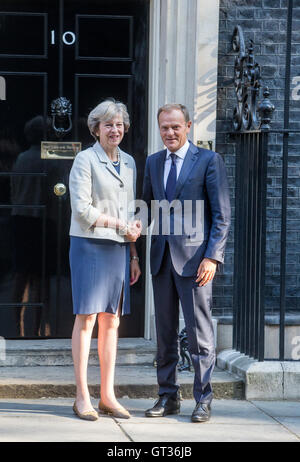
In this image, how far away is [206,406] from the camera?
5762 millimetres

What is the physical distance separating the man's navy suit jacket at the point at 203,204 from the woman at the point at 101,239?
0.23 meters

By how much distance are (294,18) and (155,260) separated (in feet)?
8.18

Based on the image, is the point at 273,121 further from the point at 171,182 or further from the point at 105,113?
the point at 105,113

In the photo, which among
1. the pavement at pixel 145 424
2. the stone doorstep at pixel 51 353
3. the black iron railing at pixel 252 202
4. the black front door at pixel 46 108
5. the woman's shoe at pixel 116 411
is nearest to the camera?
the pavement at pixel 145 424

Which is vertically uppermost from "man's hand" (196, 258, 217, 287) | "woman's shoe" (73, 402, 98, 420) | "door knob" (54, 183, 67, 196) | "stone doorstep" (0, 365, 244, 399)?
"door knob" (54, 183, 67, 196)

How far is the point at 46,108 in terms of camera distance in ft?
23.2

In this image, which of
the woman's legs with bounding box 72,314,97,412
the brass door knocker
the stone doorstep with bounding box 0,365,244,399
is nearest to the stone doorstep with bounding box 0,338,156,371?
the stone doorstep with bounding box 0,365,244,399


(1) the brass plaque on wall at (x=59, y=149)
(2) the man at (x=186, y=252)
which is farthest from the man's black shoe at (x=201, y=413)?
(1) the brass plaque on wall at (x=59, y=149)

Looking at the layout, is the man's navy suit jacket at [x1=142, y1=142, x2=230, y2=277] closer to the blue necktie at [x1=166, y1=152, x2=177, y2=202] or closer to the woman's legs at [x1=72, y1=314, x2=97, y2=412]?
the blue necktie at [x1=166, y1=152, x2=177, y2=202]

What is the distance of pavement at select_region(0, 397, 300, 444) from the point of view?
17.4 ft

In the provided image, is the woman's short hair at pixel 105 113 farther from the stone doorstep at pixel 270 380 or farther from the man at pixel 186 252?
the stone doorstep at pixel 270 380

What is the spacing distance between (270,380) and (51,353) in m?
1.62

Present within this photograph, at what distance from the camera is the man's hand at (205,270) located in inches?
222
